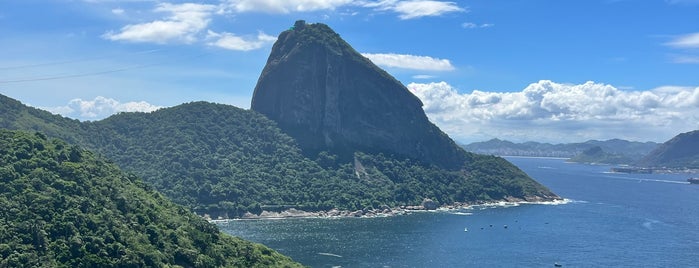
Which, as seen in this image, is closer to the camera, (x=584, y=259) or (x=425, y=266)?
(x=425, y=266)

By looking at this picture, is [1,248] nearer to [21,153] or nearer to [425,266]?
[21,153]

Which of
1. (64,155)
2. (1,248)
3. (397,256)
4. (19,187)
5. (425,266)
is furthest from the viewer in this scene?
(397,256)

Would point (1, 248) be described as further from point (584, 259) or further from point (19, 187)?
point (584, 259)

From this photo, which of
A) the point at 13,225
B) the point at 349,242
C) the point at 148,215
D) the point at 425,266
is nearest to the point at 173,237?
the point at 148,215

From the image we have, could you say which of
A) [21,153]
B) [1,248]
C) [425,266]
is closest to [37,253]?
[1,248]

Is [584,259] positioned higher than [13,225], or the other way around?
[13,225]

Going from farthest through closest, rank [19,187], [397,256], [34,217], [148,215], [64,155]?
[397,256] < [64,155] < [148,215] < [19,187] < [34,217]

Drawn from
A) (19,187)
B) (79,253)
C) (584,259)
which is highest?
(19,187)
